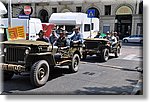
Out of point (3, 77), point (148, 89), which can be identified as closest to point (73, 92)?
point (148, 89)

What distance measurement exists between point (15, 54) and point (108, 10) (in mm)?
26727

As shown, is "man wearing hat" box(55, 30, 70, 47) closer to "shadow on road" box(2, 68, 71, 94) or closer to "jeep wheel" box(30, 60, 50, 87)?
"shadow on road" box(2, 68, 71, 94)

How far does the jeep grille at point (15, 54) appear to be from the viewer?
624cm

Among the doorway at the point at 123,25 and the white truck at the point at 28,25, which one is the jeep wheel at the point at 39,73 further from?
the doorway at the point at 123,25

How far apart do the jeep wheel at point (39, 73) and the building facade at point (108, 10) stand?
23.6 meters

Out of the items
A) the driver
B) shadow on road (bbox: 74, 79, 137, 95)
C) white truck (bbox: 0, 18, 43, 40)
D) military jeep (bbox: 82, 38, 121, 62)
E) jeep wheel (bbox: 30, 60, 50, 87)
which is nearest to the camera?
shadow on road (bbox: 74, 79, 137, 95)

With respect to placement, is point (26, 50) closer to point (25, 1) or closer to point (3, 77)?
point (3, 77)

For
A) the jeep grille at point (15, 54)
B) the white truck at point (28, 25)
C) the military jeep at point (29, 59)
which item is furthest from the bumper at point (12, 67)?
the white truck at point (28, 25)

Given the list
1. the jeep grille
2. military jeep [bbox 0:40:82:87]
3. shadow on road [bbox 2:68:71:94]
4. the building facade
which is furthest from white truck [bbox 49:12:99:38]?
the building facade

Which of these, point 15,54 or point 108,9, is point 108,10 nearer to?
point 108,9

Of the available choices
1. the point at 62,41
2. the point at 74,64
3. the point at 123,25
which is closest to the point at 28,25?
the point at 62,41

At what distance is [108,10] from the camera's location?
31.8 metres

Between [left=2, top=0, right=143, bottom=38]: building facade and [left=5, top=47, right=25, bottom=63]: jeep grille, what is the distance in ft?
76.5

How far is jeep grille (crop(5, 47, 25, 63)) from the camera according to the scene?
6242mm
